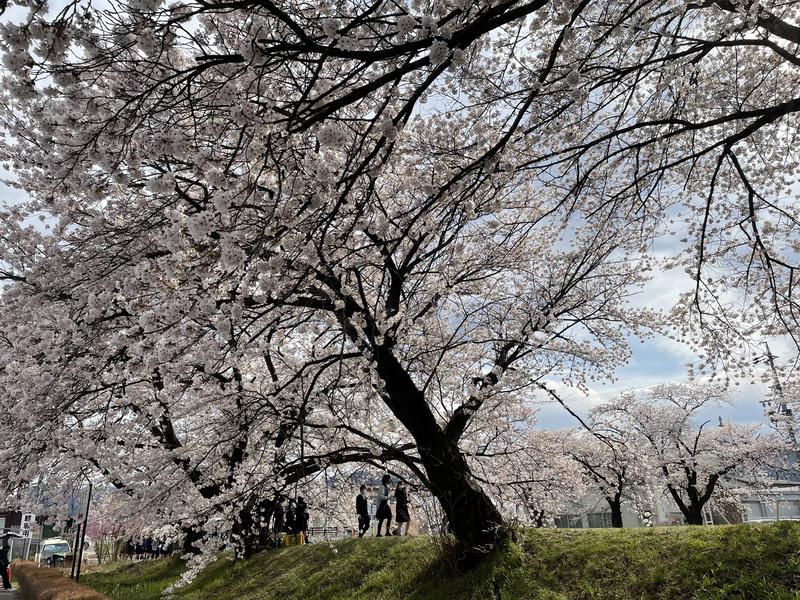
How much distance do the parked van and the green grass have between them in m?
27.5

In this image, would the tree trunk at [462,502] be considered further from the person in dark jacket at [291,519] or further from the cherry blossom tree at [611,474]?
the cherry blossom tree at [611,474]

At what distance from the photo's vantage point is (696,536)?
6004 mm

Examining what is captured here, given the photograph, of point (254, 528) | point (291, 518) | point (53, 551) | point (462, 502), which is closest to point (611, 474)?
point (291, 518)

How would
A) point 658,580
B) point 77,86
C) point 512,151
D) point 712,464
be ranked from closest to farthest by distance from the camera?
point 77,86 → point 512,151 → point 658,580 → point 712,464

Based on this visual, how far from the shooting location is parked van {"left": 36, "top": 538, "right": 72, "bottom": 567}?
30.4 m

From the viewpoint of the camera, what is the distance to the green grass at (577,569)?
4973mm

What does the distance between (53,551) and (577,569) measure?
37935 mm

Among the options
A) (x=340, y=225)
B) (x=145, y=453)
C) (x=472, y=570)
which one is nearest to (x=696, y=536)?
(x=472, y=570)

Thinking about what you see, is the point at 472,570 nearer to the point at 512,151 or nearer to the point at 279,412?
the point at 279,412

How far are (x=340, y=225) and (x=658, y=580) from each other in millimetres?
4880

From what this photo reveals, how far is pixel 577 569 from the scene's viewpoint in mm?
6172

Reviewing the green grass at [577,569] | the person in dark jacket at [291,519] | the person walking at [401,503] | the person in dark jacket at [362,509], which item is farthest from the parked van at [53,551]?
the person walking at [401,503]

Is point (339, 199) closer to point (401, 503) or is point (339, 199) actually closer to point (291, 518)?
point (401, 503)

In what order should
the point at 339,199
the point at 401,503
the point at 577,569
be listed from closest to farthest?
the point at 339,199 → the point at 577,569 → the point at 401,503
